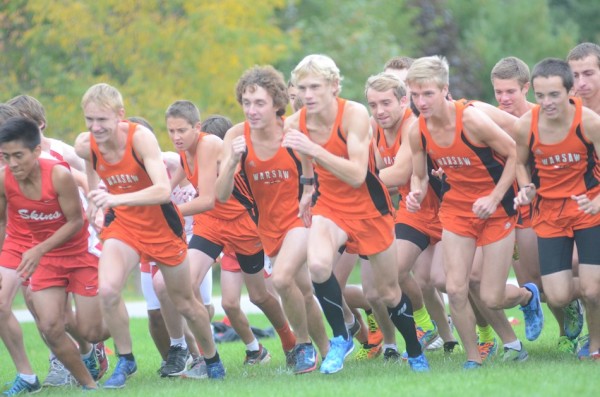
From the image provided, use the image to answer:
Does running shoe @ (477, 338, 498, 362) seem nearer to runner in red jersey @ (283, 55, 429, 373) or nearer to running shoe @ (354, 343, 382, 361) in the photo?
running shoe @ (354, 343, 382, 361)

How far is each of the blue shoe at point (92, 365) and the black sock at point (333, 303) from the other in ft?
9.18

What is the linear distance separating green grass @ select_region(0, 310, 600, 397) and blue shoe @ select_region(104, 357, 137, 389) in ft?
0.29

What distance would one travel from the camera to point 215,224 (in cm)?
1162

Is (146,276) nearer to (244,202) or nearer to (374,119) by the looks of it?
(244,202)

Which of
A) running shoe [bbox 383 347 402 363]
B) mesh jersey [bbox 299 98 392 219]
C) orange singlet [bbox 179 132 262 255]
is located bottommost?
running shoe [bbox 383 347 402 363]

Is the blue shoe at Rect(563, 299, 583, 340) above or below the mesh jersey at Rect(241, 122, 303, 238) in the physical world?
below

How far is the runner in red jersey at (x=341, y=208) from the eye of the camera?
9555 mm

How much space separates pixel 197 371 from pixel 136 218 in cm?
173

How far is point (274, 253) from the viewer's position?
1053cm

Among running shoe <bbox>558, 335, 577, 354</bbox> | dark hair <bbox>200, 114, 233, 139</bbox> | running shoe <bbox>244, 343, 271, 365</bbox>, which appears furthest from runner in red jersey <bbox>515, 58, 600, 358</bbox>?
dark hair <bbox>200, 114, 233, 139</bbox>

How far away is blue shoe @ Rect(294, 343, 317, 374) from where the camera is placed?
995 cm

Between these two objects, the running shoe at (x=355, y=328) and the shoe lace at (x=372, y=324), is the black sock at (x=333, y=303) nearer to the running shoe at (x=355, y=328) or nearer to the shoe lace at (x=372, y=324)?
the running shoe at (x=355, y=328)

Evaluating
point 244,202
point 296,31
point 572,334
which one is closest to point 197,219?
point 244,202

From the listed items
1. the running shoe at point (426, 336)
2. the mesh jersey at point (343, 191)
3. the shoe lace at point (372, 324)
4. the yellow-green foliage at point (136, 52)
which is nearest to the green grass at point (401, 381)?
→ the running shoe at point (426, 336)
